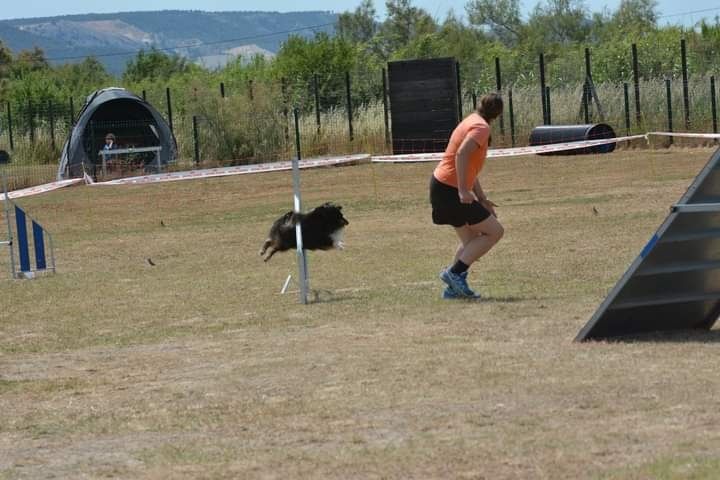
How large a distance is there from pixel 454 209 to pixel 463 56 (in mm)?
50703

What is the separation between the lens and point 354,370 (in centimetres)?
844

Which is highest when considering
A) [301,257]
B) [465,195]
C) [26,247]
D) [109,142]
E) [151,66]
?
[151,66]

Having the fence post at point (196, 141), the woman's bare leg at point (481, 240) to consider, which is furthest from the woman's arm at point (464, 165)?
the fence post at point (196, 141)

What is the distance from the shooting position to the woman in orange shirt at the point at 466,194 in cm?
1089

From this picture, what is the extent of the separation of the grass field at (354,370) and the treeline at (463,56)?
2448 cm

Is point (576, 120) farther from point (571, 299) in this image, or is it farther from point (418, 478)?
point (418, 478)

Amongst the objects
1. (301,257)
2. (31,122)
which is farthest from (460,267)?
(31,122)

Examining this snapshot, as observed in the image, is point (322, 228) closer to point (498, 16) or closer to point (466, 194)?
point (466, 194)

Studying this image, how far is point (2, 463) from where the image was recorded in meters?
6.76

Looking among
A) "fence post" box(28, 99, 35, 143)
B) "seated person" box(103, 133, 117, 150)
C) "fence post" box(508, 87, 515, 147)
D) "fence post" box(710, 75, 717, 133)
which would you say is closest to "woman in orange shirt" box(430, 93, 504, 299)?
"fence post" box(710, 75, 717, 133)

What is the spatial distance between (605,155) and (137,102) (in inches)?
487

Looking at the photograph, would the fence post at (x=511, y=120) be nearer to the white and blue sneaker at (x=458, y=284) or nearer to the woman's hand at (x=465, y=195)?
the white and blue sneaker at (x=458, y=284)

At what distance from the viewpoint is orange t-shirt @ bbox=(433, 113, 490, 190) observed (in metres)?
10.9

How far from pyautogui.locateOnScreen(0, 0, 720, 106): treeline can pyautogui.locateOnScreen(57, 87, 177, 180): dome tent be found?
90.6 inches
